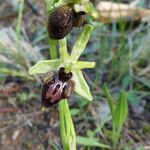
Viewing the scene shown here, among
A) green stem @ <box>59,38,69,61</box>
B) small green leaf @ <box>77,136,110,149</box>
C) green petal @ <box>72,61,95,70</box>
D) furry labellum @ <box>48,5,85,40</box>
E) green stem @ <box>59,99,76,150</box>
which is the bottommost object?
small green leaf @ <box>77,136,110,149</box>

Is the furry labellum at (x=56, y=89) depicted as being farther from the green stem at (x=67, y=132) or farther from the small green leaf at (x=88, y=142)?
the small green leaf at (x=88, y=142)

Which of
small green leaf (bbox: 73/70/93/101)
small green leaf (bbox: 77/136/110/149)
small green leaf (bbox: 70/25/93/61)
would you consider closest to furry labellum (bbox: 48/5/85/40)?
small green leaf (bbox: 70/25/93/61)

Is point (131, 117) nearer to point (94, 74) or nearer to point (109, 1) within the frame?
point (94, 74)

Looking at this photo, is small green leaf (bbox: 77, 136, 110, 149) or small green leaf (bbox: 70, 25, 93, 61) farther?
small green leaf (bbox: 77, 136, 110, 149)

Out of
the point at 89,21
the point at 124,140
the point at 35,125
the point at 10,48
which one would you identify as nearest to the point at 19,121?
the point at 35,125

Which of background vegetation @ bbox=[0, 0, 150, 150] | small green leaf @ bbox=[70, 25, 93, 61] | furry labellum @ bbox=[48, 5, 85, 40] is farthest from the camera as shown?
background vegetation @ bbox=[0, 0, 150, 150]

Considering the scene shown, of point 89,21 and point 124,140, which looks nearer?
point 89,21

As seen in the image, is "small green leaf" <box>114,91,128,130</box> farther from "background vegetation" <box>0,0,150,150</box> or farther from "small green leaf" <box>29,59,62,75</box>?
"small green leaf" <box>29,59,62,75</box>
